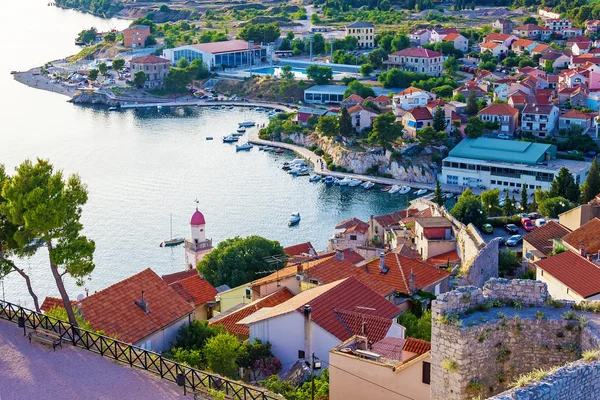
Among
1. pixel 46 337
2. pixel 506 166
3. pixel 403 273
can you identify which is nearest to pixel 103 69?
pixel 506 166

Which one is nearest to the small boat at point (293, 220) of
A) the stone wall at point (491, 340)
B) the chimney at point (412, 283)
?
the chimney at point (412, 283)

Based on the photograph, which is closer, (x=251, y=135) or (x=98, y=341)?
(x=98, y=341)

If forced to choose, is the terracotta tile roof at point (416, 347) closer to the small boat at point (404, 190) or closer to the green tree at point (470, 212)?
the green tree at point (470, 212)

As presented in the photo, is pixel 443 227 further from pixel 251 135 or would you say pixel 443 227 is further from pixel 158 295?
pixel 251 135

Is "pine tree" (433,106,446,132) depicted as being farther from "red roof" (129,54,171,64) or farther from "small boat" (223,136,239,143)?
"red roof" (129,54,171,64)

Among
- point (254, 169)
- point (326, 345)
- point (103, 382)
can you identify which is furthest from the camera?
point (254, 169)

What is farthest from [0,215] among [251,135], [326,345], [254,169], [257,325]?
[251,135]

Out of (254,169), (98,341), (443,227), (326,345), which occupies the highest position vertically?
(98,341)
